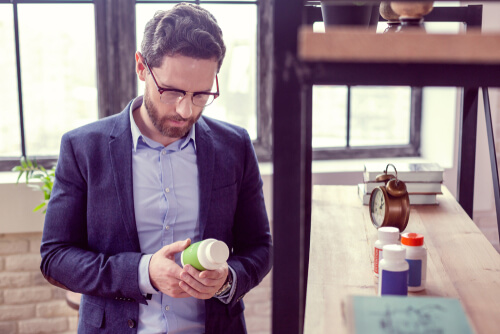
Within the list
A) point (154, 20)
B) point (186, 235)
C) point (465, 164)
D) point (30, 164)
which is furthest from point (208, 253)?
point (30, 164)

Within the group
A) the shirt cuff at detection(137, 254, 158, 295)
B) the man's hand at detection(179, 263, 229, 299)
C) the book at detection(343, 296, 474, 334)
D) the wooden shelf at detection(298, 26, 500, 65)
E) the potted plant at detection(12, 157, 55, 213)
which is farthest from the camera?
the potted plant at detection(12, 157, 55, 213)

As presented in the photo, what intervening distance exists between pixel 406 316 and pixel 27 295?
7.91ft

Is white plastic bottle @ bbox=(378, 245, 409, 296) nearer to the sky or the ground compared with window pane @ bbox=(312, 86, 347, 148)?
nearer to the ground

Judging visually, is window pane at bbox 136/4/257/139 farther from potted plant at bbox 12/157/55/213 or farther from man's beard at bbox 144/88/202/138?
man's beard at bbox 144/88/202/138

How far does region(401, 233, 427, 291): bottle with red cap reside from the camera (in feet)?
3.87

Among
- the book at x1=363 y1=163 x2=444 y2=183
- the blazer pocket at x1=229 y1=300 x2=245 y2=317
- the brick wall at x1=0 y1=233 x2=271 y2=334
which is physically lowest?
the brick wall at x1=0 y1=233 x2=271 y2=334

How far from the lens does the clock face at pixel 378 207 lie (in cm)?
157

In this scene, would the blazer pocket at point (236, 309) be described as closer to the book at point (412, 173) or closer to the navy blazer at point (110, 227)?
the navy blazer at point (110, 227)

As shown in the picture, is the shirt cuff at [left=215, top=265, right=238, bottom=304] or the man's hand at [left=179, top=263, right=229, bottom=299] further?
the shirt cuff at [left=215, top=265, right=238, bottom=304]

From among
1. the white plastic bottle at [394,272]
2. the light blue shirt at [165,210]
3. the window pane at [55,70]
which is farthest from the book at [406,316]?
the window pane at [55,70]

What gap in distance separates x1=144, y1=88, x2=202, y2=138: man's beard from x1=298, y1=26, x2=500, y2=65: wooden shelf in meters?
1.03

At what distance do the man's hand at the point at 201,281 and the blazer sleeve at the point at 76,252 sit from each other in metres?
0.17

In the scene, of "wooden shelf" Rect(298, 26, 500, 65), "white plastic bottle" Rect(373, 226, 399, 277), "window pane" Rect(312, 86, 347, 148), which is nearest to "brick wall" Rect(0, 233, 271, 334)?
"window pane" Rect(312, 86, 347, 148)

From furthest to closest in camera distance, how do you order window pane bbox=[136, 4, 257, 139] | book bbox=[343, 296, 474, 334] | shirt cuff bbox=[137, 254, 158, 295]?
window pane bbox=[136, 4, 257, 139], shirt cuff bbox=[137, 254, 158, 295], book bbox=[343, 296, 474, 334]
